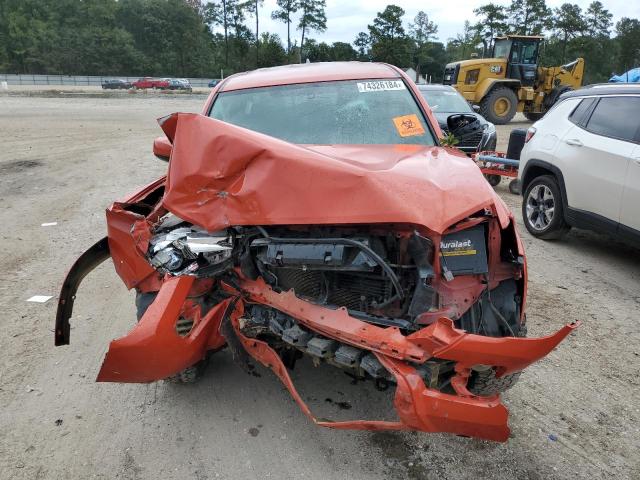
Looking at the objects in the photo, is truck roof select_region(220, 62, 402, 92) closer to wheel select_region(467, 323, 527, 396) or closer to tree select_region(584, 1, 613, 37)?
wheel select_region(467, 323, 527, 396)

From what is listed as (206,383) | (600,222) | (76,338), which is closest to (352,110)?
(206,383)

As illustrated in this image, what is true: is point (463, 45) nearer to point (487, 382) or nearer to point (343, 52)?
point (343, 52)

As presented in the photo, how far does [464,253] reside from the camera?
2.41m

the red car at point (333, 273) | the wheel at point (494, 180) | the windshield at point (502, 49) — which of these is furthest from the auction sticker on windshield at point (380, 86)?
the windshield at point (502, 49)

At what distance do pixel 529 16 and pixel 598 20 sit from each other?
9641mm

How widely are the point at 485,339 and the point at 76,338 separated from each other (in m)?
3.14

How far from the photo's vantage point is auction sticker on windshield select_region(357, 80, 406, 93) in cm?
390

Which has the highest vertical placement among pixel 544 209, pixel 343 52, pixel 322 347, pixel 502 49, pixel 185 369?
pixel 343 52

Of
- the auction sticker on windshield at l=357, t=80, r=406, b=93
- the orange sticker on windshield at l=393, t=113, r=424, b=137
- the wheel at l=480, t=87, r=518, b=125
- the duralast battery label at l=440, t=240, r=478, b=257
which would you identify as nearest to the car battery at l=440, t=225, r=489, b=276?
the duralast battery label at l=440, t=240, r=478, b=257

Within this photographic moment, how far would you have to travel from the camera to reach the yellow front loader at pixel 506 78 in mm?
18672

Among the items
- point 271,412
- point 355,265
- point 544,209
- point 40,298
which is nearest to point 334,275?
point 355,265

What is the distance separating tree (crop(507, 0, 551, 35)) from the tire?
72.3 meters

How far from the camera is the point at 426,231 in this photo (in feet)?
7.45

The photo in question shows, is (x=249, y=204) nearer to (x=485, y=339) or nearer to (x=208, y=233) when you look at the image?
(x=208, y=233)
